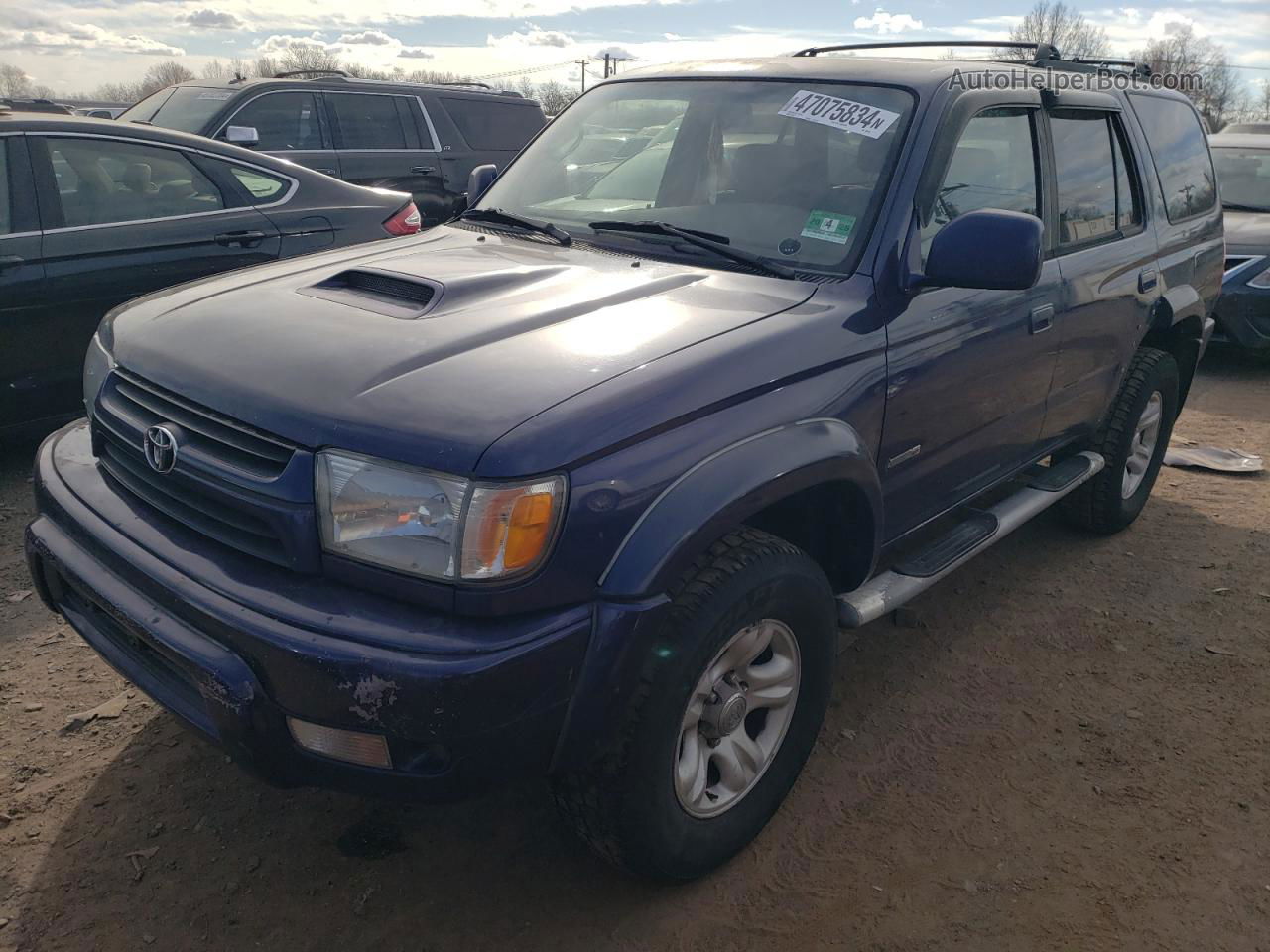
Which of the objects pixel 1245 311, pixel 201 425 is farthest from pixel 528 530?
pixel 1245 311

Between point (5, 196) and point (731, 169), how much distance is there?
329cm

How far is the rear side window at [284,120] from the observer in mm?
7852

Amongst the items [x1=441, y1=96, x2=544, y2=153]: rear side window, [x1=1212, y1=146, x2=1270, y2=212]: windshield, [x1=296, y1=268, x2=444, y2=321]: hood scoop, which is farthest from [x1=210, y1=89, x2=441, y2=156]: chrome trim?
[x1=1212, y1=146, x2=1270, y2=212]: windshield

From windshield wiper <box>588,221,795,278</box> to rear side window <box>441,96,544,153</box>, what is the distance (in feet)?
20.9

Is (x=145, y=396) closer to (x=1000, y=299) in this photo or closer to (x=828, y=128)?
(x=828, y=128)

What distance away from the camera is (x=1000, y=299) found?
3.08 m

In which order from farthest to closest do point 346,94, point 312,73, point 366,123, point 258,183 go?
point 312,73, point 366,123, point 346,94, point 258,183

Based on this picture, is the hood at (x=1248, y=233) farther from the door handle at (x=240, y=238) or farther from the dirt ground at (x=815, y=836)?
the door handle at (x=240, y=238)

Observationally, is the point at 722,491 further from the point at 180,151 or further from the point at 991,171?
the point at 180,151

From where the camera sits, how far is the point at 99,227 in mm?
4633

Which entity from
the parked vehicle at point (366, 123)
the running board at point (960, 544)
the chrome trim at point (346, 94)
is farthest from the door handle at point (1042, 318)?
the chrome trim at point (346, 94)

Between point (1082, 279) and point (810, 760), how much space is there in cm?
193

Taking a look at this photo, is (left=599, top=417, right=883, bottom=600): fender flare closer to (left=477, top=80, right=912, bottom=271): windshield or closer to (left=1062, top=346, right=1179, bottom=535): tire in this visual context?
(left=477, top=80, right=912, bottom=271): windshield

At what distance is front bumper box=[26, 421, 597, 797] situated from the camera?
1.82 meters
